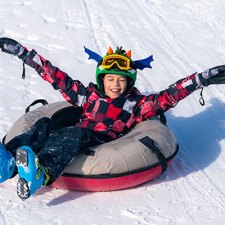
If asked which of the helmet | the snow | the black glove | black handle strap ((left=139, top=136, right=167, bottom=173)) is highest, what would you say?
the black glove

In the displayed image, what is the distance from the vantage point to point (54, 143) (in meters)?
4.11

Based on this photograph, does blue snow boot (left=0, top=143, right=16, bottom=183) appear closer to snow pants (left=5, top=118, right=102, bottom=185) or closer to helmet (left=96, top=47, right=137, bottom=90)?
snow pants (left=5, top=118, right=102, bottom=185)

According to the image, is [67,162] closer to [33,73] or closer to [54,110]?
[54,110]

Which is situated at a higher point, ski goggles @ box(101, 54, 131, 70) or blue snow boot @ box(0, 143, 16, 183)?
ski goggles @ box(101, 54, 131, 70)

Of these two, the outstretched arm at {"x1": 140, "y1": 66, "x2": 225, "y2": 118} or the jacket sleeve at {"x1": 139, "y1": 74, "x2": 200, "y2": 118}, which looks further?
the jacket sleeve at {"x1": 139, "y1": 74, "x2": 200, "y2": 118}

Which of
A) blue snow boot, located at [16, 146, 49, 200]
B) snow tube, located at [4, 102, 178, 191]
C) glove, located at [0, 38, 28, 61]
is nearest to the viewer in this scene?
blue snow boot, located at [16, 146, 49, 200]

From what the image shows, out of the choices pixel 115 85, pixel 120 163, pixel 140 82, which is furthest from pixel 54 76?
pixel 140 82

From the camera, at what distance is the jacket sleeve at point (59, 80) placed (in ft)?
16.6

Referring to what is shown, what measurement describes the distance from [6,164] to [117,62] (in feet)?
4.69

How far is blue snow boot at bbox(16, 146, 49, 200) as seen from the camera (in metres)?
3.76

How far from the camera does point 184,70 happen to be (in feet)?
23.1

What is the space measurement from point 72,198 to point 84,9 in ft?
16.8

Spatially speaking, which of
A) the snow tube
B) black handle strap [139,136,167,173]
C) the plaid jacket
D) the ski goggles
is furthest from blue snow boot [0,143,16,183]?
the ski goggles

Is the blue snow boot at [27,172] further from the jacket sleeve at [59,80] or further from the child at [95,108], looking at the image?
the jacket sleeve at [59,80]
